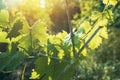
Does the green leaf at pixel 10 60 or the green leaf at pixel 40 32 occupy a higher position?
the green leaf at pixel 40 32

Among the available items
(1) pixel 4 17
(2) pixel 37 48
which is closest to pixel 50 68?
(2) pixel 37 48

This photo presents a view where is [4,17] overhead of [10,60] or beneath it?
overhead

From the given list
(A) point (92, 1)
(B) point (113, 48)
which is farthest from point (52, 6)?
(B) point (113, 48)

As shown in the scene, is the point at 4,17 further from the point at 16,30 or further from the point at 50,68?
the point at 50,68

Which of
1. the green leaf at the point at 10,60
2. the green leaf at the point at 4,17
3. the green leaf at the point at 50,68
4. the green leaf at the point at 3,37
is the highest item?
the green leaf at the point at 4,17

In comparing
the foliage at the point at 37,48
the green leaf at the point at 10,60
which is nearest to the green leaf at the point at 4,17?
the foliage at the point at 37,48

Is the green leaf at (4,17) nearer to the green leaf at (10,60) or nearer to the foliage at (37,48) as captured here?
the foliage at (37,48)

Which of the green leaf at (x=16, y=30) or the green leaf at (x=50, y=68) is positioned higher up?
the green leaf at (x=16, y=30)

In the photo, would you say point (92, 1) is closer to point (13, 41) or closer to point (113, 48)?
point (113, 48)

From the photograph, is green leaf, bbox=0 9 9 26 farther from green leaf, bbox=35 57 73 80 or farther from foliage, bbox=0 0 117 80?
green leaf, bbox=35 57 73 80

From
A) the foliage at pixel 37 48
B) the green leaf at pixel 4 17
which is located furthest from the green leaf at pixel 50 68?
the green leaf at pixel 4 17

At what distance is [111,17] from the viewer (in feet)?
3.28

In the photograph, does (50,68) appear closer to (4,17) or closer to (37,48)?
(37,48)

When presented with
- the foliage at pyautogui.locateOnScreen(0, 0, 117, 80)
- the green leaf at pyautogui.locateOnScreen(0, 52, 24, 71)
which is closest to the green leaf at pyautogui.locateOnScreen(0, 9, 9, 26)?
the foliage at pyautogui.locateOnScreen(0, 0, 117, 80)
